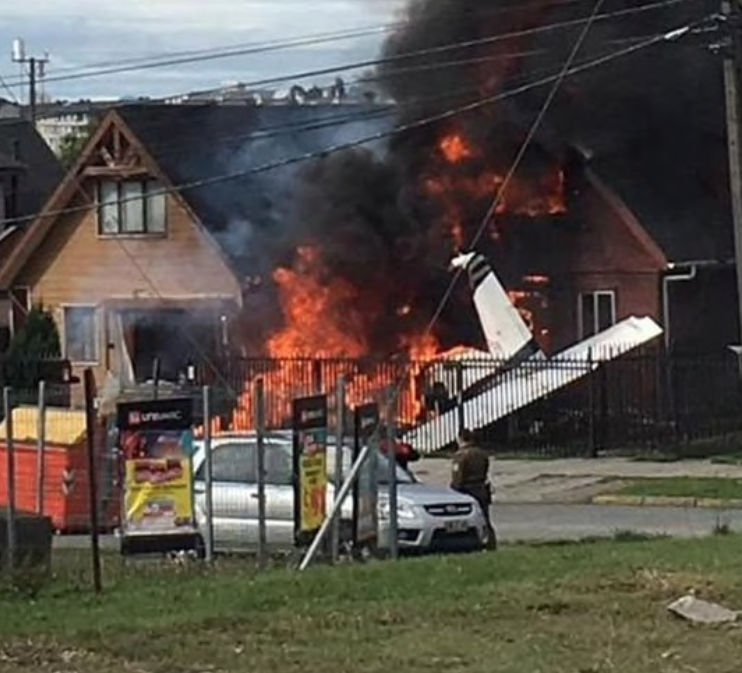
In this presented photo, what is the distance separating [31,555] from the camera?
17375 mm

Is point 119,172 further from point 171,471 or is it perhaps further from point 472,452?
point 171,471

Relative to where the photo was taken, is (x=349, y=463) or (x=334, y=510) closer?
(x=334, y=510)

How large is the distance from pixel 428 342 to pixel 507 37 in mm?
6458

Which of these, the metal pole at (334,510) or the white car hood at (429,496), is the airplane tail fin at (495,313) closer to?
the white car hood at (429,496)

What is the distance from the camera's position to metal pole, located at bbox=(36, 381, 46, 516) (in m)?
24.5

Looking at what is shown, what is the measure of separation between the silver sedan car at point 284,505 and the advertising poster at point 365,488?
0.58m

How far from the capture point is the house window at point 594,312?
44.3 meters

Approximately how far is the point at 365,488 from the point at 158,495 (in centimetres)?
204

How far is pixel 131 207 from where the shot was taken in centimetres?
5050

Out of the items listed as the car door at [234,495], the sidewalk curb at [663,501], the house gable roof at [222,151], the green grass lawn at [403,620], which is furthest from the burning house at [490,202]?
the green grass lawn at [403,620]

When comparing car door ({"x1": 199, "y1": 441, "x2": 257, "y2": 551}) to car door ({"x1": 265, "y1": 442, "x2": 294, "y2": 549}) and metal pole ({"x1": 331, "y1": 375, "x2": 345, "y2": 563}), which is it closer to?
car door ({"x1": 265, "y1": 442, "x2": 294, "y2": 549})

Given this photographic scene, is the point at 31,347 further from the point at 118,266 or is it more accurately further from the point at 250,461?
the point at 250,461

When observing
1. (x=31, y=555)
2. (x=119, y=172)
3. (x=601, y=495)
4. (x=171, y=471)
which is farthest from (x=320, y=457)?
(x=119, y=172)

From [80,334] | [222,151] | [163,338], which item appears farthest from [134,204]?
[80,334]
